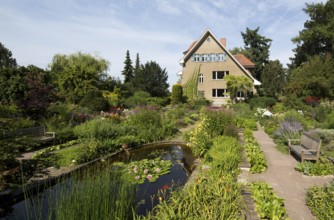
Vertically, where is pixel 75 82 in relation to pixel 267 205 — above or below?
above

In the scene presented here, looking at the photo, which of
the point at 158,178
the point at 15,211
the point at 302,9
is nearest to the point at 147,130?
the point at 158,178

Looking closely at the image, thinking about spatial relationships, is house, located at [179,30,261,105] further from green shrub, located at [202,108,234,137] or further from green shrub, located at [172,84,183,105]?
green shrub, located at [202,108,234,137]

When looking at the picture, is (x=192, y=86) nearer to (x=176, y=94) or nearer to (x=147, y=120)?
(x=176, y=94)

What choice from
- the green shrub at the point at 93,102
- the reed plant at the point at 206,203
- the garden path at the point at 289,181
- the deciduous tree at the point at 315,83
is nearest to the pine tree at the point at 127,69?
the green shrub at the point at 93,102

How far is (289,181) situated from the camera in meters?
6.41

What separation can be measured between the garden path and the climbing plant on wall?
2276 centimetres

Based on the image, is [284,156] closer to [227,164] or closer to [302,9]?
[227,164]

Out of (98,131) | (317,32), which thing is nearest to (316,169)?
(98,131)

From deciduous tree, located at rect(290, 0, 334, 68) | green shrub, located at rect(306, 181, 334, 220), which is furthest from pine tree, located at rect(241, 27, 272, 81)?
green shrub, located at rect(306, 181, 334, 220)

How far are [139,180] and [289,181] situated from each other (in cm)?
440

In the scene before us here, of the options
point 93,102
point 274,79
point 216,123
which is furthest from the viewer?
point 274,79

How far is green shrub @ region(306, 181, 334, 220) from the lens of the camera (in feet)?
13.9

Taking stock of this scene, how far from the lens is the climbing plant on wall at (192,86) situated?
31.8 m

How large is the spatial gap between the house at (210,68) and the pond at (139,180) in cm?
2144
